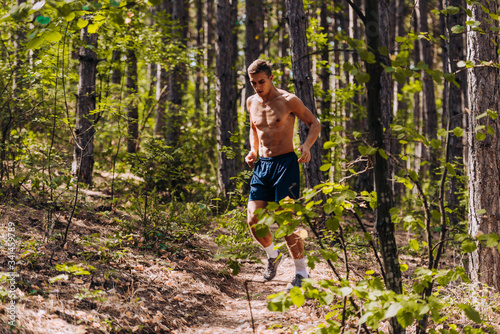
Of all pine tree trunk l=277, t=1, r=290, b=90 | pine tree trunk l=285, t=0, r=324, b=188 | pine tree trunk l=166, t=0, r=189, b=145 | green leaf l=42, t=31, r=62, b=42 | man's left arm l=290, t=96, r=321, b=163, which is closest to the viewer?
green leaf l=42, t=31, r=62, b=42

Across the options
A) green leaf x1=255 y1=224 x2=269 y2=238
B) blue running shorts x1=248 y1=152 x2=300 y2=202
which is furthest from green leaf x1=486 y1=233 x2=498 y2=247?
blue running shorts x1=248 y1=152 x2=300 y2=202

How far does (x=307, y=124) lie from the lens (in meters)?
4.23

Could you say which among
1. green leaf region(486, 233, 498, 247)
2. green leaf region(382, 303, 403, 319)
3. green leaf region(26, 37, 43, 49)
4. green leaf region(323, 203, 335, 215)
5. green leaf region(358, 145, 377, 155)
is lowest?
green leaf region(382, 303, 403, 319)

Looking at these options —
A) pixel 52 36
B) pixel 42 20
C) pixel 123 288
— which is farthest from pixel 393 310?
pixel 123 288

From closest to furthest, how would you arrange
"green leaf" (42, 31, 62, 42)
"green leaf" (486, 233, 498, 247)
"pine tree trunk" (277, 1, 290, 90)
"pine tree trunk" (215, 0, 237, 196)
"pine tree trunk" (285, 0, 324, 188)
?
1. "green leaf" (42, 31, 62, 42)
2. "green leaf" (486, 233, 498, 247)
3. "pine tree trunk" (285, 0, 324, 188)
4. "pine tree trunk" (215, 0, 237, 196)
5. "pine tree trunk" (277, 1, 290, 90)

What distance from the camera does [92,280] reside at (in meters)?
3.70

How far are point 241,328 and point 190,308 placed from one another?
63cm

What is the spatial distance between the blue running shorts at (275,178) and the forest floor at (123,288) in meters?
0.91

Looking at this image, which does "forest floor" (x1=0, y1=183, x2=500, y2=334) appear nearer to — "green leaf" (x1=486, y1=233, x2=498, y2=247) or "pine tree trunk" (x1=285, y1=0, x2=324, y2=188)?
A: "green leaf" (x1=486, y1=233, x2=498, y2=247)

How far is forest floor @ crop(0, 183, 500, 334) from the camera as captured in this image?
3004 mm

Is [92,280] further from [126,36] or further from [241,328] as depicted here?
[126,36]

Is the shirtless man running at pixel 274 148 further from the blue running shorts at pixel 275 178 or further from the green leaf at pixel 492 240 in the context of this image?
the green leaf at pixel 492 240

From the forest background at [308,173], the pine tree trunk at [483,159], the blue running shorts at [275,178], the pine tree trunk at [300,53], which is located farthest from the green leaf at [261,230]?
the pine tree trunk at [300,53]

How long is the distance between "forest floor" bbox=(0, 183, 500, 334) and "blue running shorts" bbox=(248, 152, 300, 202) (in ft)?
3.00
